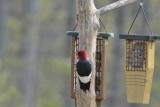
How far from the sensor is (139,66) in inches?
408

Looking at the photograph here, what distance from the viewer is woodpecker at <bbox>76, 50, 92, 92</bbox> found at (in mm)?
9578

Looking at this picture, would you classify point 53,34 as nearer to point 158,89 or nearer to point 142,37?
point 158,89

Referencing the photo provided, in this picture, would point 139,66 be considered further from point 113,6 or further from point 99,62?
point 113,6

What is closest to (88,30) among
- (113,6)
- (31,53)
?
(113,6)

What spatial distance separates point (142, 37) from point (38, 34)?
3000cm

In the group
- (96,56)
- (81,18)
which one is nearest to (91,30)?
(81,18)

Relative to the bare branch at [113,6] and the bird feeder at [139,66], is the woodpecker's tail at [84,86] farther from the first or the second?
the bare branch at [113,6]

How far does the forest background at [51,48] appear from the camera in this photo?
113 ft

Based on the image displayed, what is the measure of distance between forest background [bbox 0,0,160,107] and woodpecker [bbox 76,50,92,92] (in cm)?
2277

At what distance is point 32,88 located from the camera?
35781 millimetres

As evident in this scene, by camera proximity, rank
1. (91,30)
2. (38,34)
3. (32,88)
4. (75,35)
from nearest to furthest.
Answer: (91,30) → (75,35) → (32,88) → (38,34)

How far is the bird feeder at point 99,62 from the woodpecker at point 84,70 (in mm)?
350

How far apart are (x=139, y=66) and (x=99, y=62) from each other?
1.66ft

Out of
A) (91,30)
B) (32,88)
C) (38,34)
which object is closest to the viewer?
(91,30)
